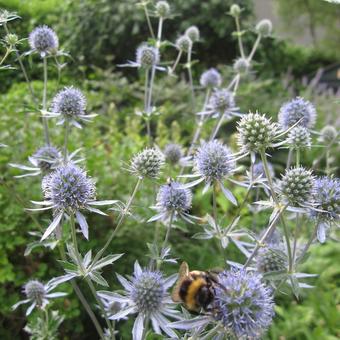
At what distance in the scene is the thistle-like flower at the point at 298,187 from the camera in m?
1.43

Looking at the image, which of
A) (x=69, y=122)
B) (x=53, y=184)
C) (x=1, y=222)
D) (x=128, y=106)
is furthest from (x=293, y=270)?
(x=128, y=106)

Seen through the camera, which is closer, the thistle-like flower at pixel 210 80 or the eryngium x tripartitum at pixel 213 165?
the eryngium x tripartitum at pixel 213 165

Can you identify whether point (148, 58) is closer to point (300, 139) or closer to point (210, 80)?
point (210, 80)

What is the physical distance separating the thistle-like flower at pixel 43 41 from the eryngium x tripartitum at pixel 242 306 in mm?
1497

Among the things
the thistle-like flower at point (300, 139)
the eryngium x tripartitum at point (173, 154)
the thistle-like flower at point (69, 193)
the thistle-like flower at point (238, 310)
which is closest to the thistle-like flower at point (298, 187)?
the thistle-like flower at point (300, 139)

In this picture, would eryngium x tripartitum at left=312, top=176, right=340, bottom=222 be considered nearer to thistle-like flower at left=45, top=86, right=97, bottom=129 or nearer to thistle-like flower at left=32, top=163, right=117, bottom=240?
thistle-like flower at left=32, top=163, right=117, bottom=240

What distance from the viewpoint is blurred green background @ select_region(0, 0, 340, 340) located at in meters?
2.60

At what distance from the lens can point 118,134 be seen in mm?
3846

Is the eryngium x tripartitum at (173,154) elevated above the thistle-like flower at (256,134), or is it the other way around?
the thistle-like flower at (256,134)

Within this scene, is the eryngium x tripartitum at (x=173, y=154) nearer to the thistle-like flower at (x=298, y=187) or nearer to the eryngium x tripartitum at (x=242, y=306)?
the thistle-like flower at (x=298, y=187)

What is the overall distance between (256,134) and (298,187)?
218 millimetres

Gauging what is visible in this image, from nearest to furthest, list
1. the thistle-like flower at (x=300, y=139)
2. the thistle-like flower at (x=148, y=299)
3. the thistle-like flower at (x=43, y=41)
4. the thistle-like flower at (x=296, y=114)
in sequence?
1. the thistle-like flower at (x=148, y=299)
2. the thistle-like flower at (x=300, y=139)
3. the thistle-like flower at (x=296, y=114)
4. the thistle-like flower at (x=43, y=41)

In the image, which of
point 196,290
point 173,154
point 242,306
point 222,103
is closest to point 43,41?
point 173,154

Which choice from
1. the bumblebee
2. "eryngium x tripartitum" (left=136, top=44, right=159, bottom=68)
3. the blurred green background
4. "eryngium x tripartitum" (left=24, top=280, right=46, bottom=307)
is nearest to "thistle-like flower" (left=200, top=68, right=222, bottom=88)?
the blurred green background
